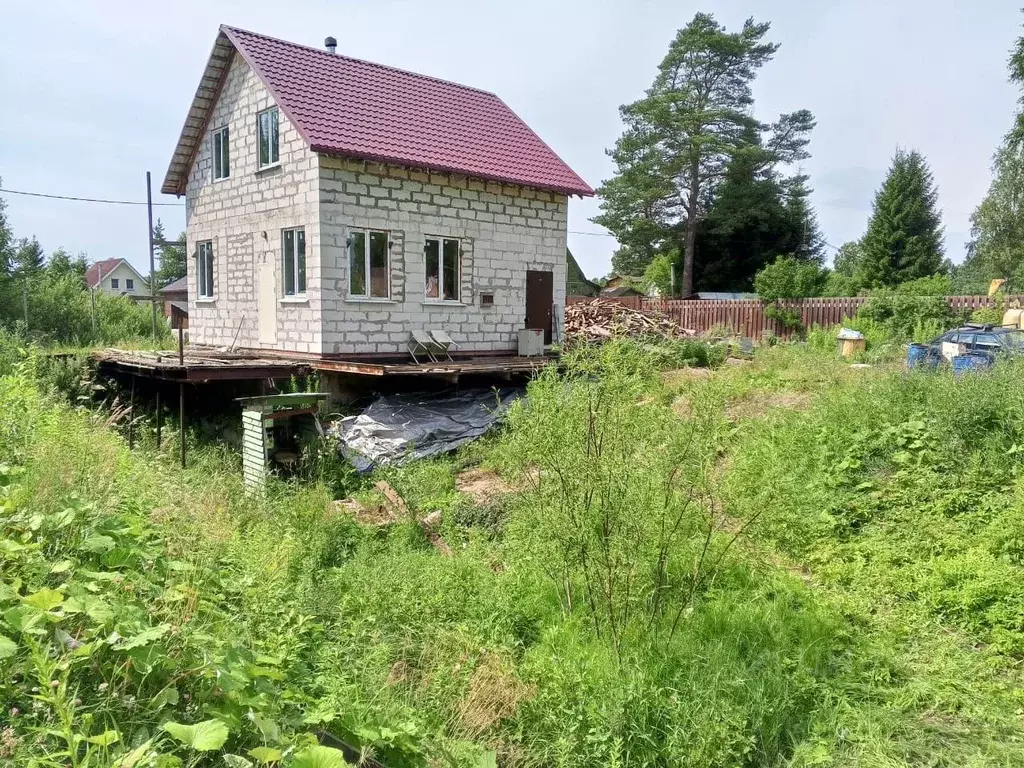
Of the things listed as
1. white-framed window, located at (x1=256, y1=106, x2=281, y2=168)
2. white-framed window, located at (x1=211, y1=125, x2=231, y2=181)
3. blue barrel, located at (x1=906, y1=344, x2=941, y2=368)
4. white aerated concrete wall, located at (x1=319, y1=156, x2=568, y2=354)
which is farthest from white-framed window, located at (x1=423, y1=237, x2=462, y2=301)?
blue barrel, located at (x1=906, y1=344, x2=941, y2=368)

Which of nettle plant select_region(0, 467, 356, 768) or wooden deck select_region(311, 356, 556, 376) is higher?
wooden deck select_region(311, 356, 556, 376)

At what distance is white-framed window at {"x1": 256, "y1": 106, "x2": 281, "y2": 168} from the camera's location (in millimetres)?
13219

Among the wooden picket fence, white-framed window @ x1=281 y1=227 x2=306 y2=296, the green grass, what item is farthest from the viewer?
the wooden picket fence

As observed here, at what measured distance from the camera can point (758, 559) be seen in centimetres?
561

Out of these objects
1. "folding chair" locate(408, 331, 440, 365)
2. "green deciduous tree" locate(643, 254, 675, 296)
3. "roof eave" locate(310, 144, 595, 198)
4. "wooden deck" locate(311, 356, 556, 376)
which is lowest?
"wooden deck" locate(311, 356, 556, 376)

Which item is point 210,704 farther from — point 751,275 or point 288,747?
point 751,275

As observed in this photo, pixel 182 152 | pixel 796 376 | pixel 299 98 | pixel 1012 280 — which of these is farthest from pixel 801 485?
pixel 1012 280

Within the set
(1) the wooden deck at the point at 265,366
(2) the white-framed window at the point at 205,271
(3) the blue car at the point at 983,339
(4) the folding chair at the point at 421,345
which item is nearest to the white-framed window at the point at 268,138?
(2) the white-framed window at the point at 205,271

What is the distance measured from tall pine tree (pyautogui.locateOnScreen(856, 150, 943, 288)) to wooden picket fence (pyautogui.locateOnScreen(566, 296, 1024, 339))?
12942 millimetres

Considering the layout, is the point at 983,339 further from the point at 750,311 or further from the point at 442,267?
the point at 750,311

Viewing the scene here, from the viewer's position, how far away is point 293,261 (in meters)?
13.1

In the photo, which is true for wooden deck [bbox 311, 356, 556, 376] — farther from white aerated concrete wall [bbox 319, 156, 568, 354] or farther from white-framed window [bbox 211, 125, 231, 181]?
white-framed window [bbox 211, 125, 231, 181]

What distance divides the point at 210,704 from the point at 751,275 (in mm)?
36014

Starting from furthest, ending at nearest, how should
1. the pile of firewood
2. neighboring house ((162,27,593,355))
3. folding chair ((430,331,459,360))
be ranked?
the pile of firewood → folding chair ((430,331,459,360)) → neighboring house ((162,27,593,355))
